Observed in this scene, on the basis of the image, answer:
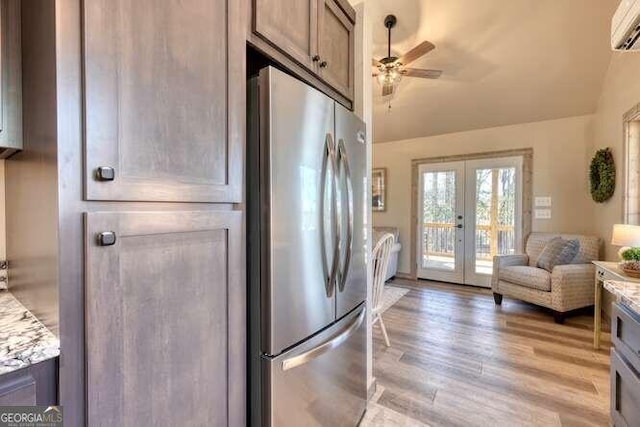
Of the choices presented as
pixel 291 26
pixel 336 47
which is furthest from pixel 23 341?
pixel 336 47

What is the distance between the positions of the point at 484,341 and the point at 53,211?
327 centimetres

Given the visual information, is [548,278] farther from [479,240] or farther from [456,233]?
[456,233]

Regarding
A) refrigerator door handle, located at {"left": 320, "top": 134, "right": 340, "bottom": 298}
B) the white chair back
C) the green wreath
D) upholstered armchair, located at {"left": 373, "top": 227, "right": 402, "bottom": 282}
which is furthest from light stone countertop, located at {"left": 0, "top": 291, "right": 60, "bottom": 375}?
upholstered armchair, located at {"left": 373, "top": 227, "right": 402, "bottom": 282}

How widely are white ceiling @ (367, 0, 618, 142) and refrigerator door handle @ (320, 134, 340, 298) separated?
164cm

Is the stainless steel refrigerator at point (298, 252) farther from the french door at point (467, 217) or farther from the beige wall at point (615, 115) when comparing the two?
the french door at point (467, 217)

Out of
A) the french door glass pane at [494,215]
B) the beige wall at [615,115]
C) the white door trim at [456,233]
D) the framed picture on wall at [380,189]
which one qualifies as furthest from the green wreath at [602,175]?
the framed picture on wall at [380,189]

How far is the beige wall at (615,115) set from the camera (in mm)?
2778

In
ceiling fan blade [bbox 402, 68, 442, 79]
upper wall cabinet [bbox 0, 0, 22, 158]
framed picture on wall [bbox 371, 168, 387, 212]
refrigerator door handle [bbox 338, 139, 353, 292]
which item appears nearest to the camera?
upper wall cabinet [bbox 0, 0, 22, 158]

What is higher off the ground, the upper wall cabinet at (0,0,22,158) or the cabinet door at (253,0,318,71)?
the cabinet door at (253,0,318,71)

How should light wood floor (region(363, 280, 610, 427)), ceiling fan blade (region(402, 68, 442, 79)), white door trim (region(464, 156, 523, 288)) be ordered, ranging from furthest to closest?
white door trim (region(464, 156, 523, 288)) → ceiling fan blade (region(402, 68, 442, 79)) → light wood floor (region(363, 280, 610, 427))

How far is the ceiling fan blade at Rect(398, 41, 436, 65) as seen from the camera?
265 centimetres

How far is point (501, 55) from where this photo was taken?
3367 mm

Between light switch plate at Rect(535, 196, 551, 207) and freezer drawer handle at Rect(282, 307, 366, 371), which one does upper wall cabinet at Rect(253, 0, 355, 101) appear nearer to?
freezer drawer handle at Rect(282, 307, 366, 371)

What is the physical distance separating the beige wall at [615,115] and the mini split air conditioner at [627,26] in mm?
1769
